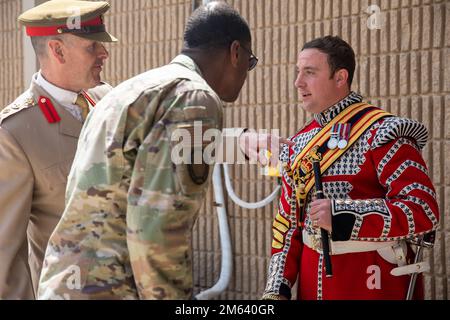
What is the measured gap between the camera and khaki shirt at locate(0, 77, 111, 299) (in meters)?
3.69

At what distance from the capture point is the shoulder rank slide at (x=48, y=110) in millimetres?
3982

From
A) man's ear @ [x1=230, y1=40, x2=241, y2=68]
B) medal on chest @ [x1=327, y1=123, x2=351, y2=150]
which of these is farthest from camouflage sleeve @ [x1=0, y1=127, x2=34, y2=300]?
medal on chest @ [x1=327, y1=123, x2=351, y2=150]

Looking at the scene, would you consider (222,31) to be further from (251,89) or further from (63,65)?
(251,89)

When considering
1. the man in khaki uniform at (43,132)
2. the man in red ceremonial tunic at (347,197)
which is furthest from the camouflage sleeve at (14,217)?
the man in red ceremonial tunic at (347,197)

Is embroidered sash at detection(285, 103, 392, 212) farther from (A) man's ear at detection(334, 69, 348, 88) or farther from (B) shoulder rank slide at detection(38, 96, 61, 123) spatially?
(B) shoulder rank slide at detection(38, 96, 61, 123)

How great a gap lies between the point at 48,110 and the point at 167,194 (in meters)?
1.56

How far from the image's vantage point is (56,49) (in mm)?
4016

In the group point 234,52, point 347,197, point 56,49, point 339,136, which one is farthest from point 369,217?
point 56,49

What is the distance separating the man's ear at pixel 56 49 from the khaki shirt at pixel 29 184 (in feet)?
0.60

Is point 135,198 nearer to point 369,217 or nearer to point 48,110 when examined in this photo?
point 369,217

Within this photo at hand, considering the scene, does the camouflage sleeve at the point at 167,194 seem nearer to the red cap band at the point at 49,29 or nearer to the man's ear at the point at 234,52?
the man's ear at the point at 234,52

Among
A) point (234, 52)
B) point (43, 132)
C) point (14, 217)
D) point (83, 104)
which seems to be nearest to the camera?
point (234, 52)
